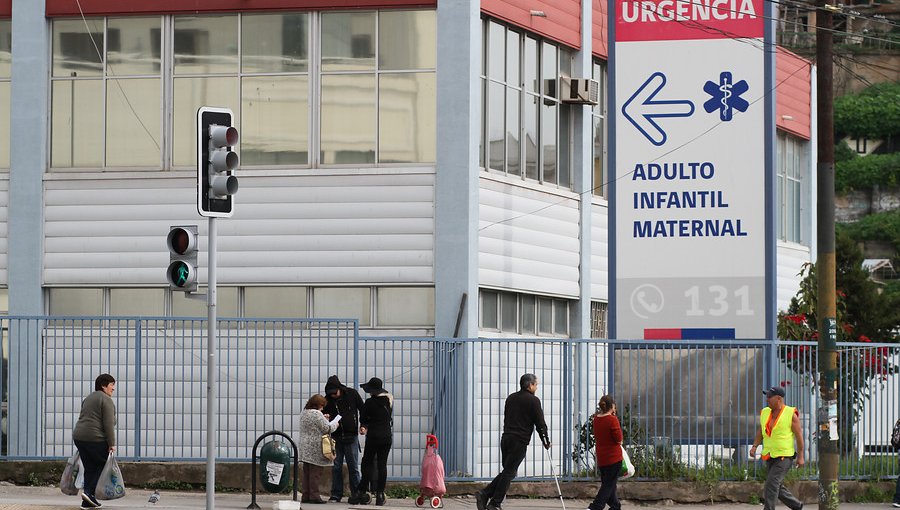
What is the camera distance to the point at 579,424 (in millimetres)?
20906

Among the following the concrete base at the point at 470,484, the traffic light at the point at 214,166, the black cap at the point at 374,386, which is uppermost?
the traffic light at the point at 214,166

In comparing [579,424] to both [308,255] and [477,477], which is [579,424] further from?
[308,255]

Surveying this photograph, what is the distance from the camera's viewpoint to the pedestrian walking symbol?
21594 millimetres

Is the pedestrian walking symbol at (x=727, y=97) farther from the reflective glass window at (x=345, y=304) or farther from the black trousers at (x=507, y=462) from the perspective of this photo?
the black trousers at (x=507, y=462)

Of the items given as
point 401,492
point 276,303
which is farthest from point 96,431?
point 276,303

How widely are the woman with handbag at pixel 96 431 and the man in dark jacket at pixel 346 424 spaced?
3.14 meters

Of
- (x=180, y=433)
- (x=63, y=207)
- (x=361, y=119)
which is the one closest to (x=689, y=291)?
(x=361, y=119)

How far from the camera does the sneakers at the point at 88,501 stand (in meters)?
17.2

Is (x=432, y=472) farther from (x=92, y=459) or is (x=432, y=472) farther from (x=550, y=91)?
(x=550, y=91)

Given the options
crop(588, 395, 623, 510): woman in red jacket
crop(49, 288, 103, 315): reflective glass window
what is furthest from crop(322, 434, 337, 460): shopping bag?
crop(49, 288, 103, 315): reflective glass window

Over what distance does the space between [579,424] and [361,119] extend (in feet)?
18.5

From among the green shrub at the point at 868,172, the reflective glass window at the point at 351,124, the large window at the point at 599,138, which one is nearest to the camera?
the reflective glass window at the point at 351,124

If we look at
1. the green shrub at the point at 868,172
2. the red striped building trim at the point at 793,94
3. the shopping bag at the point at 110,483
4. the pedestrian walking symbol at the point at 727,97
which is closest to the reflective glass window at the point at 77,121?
the shopping bag at the point at 110,483

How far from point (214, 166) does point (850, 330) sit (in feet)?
55.4
